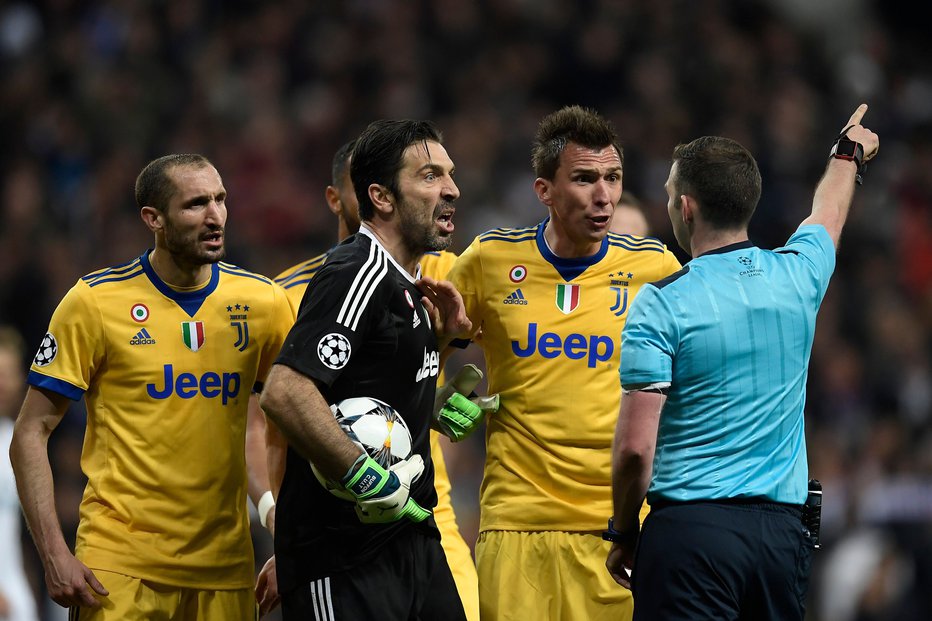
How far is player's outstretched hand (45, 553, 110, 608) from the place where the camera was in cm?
543

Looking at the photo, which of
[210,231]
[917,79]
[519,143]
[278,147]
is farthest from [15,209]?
[917,79]

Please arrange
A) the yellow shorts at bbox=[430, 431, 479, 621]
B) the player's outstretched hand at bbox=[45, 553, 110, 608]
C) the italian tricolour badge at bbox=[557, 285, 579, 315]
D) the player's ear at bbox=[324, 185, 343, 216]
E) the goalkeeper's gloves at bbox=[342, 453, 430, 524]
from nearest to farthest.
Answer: the goalkeeper's gloves at bbox=[342, 453, 430, 524], the player's outstretched hand at bbox=[45, 553, 110, 608], the italian tricolour badge at bbox=[557, 285, 579, 315], the yellow shorts at bbox=[430, 431, 479, 621], the player's ear at bbox=[324, 185, 343, 216]

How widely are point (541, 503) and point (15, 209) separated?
9.20 metres

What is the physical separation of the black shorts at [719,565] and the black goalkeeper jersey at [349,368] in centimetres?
89

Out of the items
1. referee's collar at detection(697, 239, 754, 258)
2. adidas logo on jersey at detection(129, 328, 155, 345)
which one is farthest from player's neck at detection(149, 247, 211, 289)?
referee's collar at detection(697, 239, 754, 258)

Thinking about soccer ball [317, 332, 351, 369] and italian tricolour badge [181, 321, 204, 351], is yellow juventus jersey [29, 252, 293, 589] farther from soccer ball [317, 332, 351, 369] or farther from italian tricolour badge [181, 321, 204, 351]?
soccer ball [317, 332, 351, 369]

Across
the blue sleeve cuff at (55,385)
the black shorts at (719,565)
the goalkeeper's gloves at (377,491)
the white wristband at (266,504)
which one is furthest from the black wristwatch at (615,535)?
the blue sleeve cuff at (55,385)

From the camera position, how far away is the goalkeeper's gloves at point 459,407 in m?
5.77

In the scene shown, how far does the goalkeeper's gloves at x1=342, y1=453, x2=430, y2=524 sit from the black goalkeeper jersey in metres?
0.19

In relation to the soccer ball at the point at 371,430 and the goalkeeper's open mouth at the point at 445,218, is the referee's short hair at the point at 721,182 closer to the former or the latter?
the goalkeeper's open mouth at the point at 445,218

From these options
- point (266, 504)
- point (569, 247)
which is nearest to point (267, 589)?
point (266, 504)

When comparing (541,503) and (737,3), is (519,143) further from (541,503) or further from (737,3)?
(541,503)

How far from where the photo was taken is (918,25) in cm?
1723

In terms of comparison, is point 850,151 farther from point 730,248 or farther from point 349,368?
point 349,368
